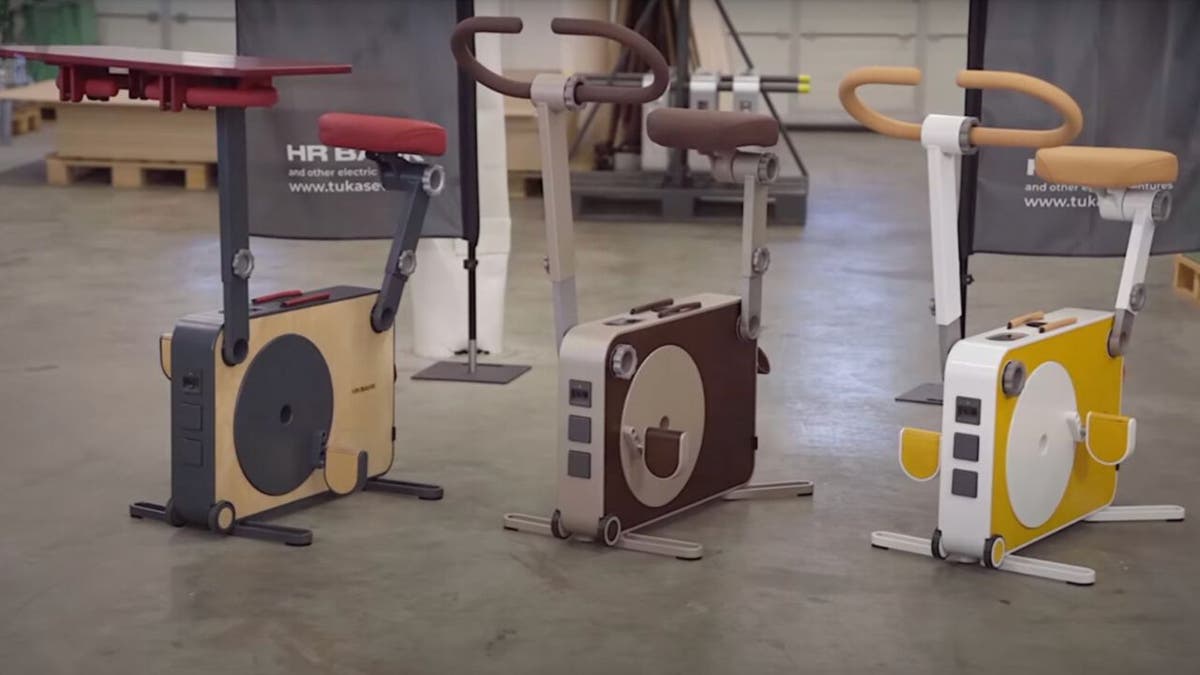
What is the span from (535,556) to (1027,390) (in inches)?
50.1

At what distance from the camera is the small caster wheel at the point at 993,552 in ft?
13.1

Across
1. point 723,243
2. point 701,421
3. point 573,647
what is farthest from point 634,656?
point 723,243

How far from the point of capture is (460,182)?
232 inches

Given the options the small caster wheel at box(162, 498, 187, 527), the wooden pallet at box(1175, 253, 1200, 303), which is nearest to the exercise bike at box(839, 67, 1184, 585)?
the small caster wheel at box(162, 498, 187, 527)

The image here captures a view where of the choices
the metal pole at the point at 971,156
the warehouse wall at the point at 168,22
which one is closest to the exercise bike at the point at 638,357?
the metal pole at the point at 971,156

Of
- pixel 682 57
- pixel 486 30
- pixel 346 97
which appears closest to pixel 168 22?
pixel 682 57

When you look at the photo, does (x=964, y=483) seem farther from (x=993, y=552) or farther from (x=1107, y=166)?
(x=1107, y=166)

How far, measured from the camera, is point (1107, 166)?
408cm

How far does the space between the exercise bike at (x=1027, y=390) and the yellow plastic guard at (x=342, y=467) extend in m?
1.41

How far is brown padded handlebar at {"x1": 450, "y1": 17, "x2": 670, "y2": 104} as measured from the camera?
397 centimetres

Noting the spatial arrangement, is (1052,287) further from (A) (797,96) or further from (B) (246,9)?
(A) (797,96)

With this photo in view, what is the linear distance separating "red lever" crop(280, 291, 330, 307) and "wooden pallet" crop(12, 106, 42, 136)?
9542 millimetres

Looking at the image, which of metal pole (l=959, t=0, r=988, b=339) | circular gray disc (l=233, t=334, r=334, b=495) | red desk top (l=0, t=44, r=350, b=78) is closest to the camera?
→ red desk top (l=0, t=44, r=350, b=78)

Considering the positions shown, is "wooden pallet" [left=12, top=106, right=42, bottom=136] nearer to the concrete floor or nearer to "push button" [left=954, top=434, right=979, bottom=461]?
the concrete floor
